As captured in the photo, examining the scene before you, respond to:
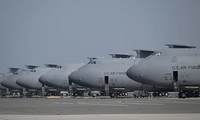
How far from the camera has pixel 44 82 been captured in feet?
356

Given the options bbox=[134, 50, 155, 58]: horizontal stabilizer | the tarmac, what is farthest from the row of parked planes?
the tarmac

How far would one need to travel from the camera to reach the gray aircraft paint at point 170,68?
7031 cm

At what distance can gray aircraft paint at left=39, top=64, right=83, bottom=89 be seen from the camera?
10456 centimetres

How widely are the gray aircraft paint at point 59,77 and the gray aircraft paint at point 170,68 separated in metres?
31.8

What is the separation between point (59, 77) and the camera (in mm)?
105125

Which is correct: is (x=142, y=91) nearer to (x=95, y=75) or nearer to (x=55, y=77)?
(x=95, y=75)

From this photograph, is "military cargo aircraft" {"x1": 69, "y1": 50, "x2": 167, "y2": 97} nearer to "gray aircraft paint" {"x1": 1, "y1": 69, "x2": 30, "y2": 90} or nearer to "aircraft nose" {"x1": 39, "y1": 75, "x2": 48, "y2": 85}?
"aircraft nose" {"x1": 39, "y1": 75, "x2": 48, "y2": 85}

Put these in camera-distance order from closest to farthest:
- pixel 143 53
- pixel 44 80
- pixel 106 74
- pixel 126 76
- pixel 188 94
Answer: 1. pixel 188 94
2. pixel 126 76
3. pixel 106 74
4. pixel 143 53
5. pixel 44 80

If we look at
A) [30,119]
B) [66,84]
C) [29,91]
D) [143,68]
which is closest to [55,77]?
[66,84]

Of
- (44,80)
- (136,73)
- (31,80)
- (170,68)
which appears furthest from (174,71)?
(31,80)

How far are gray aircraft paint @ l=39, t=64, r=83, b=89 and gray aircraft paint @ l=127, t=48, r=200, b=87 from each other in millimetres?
31837

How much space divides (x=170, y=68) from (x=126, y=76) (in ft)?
51.3

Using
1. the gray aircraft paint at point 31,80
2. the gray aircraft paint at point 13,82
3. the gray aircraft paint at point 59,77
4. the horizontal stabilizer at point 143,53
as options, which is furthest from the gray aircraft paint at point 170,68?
the gray aircraft paint at point 13,82

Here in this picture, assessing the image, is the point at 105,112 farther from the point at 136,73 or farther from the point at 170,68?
the point at 136,73
